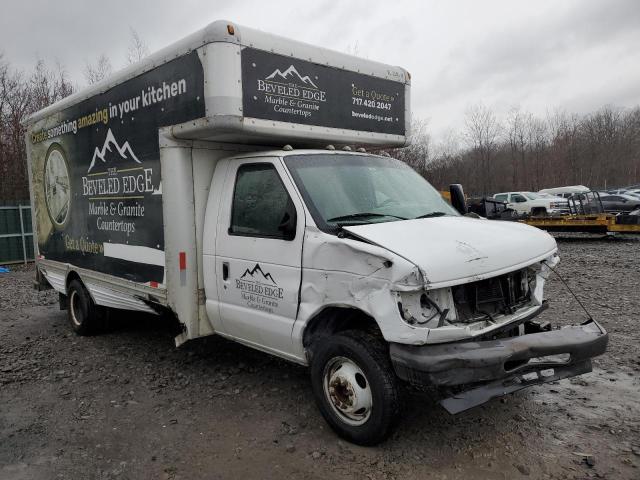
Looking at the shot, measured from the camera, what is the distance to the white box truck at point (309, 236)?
10.7 feet

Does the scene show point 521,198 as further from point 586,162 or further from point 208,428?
point 586,162

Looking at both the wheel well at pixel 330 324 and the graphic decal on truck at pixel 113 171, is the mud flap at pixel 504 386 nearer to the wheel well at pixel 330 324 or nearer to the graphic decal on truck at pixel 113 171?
the wheel well at pixel 330 324

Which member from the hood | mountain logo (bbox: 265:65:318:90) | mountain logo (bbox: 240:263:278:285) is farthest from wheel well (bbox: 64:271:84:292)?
the hood

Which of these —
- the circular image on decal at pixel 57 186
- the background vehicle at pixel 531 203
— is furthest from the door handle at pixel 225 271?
the background vehicle at pixel 531 203

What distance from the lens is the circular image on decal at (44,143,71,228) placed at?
22.0ft

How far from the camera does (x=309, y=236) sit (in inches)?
148

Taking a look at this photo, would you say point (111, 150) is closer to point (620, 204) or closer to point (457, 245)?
point (457, 245)

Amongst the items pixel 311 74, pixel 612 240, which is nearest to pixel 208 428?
pixel 311 74

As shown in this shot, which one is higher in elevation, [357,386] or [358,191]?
[358,191]

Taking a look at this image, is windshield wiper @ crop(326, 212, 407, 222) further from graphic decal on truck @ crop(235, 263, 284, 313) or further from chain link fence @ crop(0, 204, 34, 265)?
chain link fence @ crop(0, 204, 34, 265)

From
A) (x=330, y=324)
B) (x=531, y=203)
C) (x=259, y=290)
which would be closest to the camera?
(x=330, y=324)

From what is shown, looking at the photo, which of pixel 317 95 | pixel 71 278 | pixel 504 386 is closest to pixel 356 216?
pixel 317 95

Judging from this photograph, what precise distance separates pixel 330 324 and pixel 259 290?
2.34ft

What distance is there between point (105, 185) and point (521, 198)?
26743 millimetres
